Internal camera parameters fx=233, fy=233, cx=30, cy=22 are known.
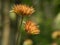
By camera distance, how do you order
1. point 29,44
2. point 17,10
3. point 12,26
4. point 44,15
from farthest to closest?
point 44,15
point 12,26
point 29,44
point 17,10

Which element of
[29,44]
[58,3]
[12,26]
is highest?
[58,3]

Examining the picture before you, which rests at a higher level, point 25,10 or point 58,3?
point 58,3

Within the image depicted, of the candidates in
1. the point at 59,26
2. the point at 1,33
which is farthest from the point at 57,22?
the point at 1,33

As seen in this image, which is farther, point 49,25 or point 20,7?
point 49,25

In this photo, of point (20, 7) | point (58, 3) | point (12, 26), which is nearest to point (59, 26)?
point (58, 3)

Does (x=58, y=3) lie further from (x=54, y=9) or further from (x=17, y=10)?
(x=17, y=10)

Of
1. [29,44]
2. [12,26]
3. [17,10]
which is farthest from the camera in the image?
[12,26]
